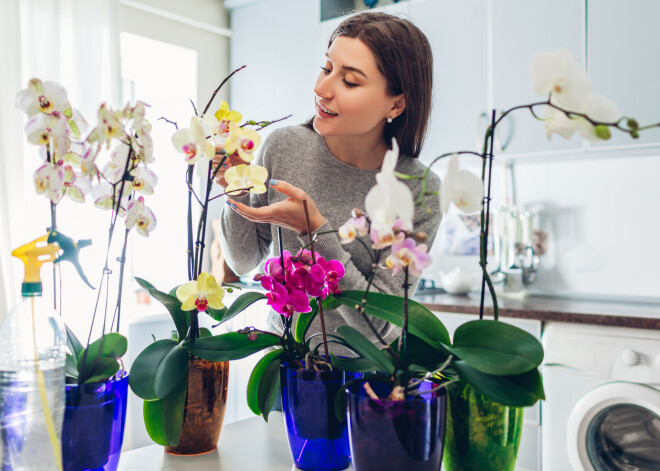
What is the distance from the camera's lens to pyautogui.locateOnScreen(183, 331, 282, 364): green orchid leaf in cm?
71

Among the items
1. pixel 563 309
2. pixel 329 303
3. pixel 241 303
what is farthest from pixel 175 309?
pixel 563 309

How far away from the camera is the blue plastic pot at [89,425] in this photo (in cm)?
62

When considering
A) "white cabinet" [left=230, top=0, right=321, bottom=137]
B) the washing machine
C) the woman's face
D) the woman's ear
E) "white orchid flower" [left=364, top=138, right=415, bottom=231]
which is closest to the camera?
"white orchid flower" [left=364, top=138, right=415, bottom=231]

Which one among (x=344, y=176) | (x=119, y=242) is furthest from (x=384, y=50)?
(x=119, y=242)

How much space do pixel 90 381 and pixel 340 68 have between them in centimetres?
74

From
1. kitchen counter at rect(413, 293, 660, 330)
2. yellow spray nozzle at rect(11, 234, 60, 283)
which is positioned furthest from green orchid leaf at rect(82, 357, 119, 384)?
kitchen counter at rect(413, 293, 660, 330)

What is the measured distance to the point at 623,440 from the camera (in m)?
1.93

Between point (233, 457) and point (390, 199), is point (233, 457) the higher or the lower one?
the lower one

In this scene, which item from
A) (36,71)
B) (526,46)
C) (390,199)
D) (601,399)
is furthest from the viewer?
→ (36,71)

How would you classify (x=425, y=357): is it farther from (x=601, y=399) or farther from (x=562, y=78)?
(x=601, y=399)

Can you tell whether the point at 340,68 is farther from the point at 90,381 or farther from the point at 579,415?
the point at 579,415

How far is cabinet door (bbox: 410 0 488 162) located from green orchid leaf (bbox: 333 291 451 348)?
→ 6.33 ft

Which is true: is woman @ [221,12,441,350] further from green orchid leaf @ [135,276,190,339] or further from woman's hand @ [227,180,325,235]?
green orchid leaf @ [135,276,190,339]

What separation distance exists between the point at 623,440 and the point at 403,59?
1.52m
